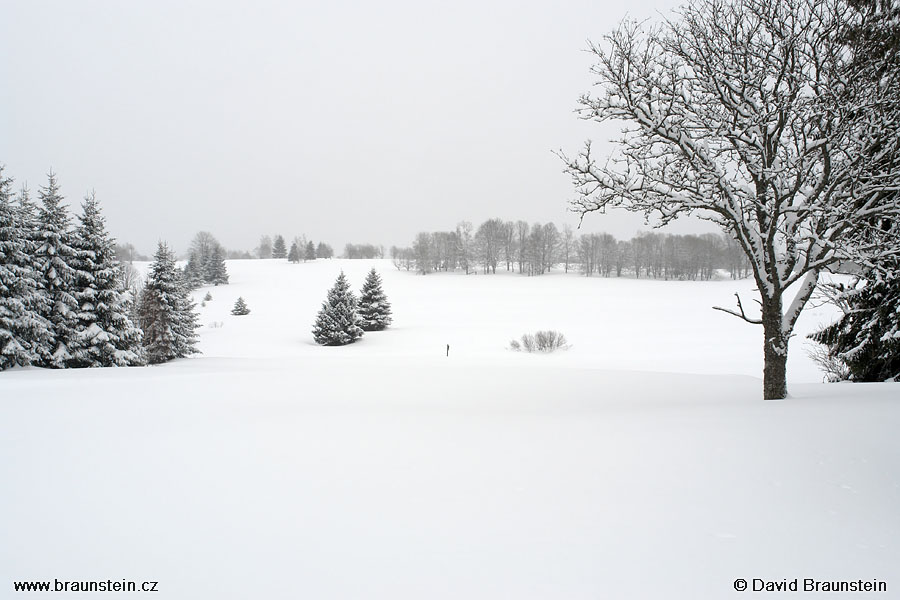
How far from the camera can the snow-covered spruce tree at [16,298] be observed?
1405cm

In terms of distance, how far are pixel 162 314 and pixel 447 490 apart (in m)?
23.5

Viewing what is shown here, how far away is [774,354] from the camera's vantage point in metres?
6.61

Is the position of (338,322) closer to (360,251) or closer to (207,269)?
(207,269)

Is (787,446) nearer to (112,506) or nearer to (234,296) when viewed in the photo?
(112,506)

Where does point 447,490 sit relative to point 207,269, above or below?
below

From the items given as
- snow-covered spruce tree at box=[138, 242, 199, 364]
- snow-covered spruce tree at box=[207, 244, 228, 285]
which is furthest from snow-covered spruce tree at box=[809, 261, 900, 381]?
snow-covered spruce tree at box=[207, 244, 228, 285]

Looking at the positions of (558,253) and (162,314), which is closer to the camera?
(162,314)

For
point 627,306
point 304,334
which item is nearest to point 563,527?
point 304,334

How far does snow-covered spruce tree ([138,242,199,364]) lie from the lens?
21359 millimetres

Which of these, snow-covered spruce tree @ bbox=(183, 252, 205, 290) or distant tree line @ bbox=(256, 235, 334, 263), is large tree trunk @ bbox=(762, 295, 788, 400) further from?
distant tree line @ bbox=(256, 235, 334, 263)

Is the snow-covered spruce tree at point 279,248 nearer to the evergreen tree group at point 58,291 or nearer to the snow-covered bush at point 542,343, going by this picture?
the evergreen tree group at point 58,291

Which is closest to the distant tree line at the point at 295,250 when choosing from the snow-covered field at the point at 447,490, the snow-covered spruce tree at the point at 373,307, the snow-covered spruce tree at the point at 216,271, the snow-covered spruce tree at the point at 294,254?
the snow-covered spruce tree at the point at 294,254

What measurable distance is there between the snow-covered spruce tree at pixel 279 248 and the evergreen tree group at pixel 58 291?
94.9 m

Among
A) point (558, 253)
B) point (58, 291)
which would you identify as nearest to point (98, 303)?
point (58, 291)
